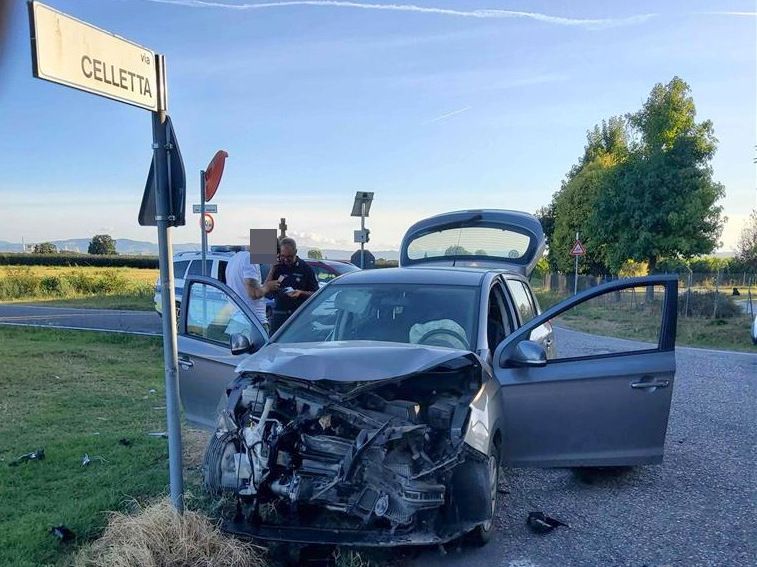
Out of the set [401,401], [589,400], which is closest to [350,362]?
[401,401]

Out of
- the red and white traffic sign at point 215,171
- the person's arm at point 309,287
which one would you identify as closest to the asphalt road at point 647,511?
the person's arm at point 309,287

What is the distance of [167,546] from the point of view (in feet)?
11.1

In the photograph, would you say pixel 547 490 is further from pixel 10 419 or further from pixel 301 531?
pixel 10 419

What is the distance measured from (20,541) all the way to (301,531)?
1.71m

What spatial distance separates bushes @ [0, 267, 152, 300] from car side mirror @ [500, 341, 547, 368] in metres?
23.8

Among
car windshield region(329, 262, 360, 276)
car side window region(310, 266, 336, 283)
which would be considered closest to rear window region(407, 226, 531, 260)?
car side window region(310, 266, 336, 283)

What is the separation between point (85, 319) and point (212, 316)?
13.6 meters

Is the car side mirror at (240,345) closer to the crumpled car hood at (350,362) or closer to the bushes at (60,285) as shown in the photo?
the crumpled car hood at (350,362)

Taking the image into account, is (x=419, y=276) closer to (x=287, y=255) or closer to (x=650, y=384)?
(x=650, y=384)

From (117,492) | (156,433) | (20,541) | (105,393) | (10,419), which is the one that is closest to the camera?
(20,541)

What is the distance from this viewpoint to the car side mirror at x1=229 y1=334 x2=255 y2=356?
4.61 metres

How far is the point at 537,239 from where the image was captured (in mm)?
7145

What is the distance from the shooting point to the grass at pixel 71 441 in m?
3.88

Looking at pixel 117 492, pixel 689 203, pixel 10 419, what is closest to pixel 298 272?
pixel 10 419
